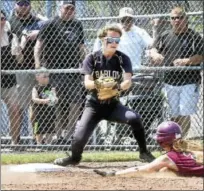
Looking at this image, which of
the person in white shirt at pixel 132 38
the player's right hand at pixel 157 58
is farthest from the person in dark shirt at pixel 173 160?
the person in white shirt at pixel 132 38

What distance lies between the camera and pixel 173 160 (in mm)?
7070

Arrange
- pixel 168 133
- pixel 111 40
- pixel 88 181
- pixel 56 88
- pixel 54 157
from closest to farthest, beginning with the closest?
pixel 88 181
pixel 168 133
pixel 111 40
pixel 54 157
pixel 56 88

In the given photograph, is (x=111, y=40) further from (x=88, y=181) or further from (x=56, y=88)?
(x=88, y=181)

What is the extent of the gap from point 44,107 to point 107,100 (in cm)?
175

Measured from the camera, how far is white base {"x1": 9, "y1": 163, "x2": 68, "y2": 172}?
304 inches

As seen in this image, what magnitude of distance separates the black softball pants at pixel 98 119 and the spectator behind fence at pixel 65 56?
1.31 metres

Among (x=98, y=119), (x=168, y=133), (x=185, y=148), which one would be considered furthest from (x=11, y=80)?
(x=185, y=148)

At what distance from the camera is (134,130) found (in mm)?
7871

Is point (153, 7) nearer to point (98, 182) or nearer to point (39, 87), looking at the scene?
point (39, 87)

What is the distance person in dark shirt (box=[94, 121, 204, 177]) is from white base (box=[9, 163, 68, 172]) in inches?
34.9

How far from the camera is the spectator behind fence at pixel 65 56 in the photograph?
29.9 feet

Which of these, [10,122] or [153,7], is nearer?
[10,122]

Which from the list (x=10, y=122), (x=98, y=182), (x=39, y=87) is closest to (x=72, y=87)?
(x=39, y=87)

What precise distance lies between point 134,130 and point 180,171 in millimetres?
1004
